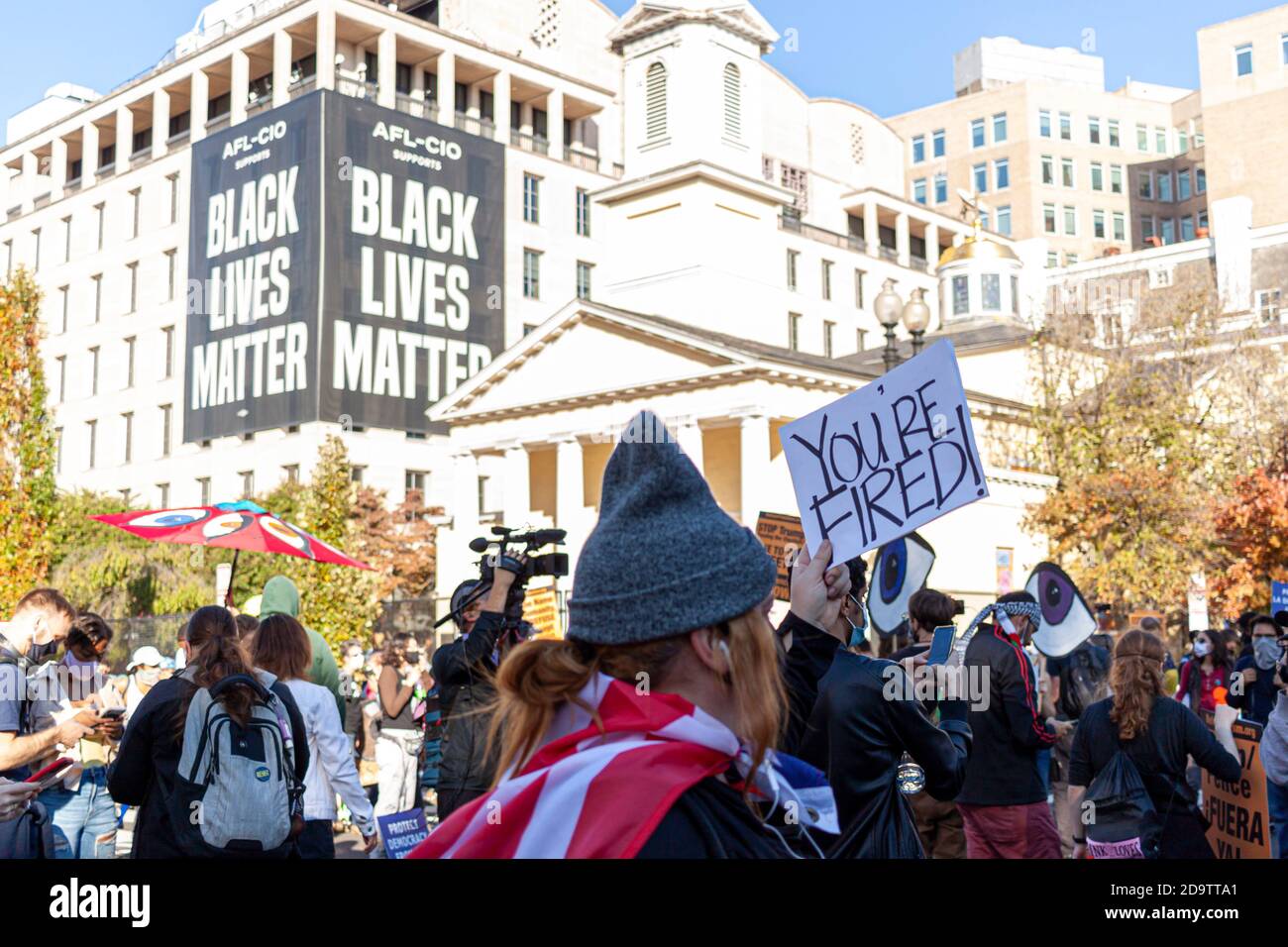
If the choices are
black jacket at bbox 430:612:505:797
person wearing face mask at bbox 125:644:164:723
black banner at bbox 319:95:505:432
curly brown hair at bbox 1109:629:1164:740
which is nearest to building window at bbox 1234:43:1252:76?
black banner at bbox 319:95:505:432

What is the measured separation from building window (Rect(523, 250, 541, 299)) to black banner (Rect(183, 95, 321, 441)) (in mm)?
11364

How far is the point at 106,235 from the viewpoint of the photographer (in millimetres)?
72125

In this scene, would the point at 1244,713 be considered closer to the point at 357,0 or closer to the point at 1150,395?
the point at 1150,395

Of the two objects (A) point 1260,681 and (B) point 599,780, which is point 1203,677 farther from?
(B) point 599,780

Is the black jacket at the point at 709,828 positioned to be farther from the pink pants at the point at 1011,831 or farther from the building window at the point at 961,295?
the building window at the point at 961,295

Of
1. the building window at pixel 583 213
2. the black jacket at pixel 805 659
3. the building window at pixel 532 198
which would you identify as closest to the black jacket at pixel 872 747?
the black jacket at pixel 805 659

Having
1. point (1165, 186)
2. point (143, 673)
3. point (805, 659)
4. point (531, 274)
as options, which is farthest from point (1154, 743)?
point (1165, 186)

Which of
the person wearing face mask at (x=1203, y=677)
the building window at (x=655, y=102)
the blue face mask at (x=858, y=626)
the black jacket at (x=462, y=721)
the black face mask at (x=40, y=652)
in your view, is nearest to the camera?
the blue face mask at (x=858, y=626)

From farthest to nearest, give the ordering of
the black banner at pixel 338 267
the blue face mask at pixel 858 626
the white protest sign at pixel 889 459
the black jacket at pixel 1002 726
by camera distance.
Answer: the black banner at pixel 338 267
the black jacket at pixel 1002 726
the blue face mask at pixel 858 626
the white protest sign at pixel 889 459

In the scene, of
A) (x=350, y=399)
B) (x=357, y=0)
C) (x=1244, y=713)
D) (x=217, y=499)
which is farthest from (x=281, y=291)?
(x=1244, y=713)

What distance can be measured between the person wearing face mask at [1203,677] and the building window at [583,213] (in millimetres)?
57519

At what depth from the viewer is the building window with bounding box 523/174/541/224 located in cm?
6731

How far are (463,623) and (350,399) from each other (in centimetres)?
5337

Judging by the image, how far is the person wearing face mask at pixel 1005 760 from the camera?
7680mm
